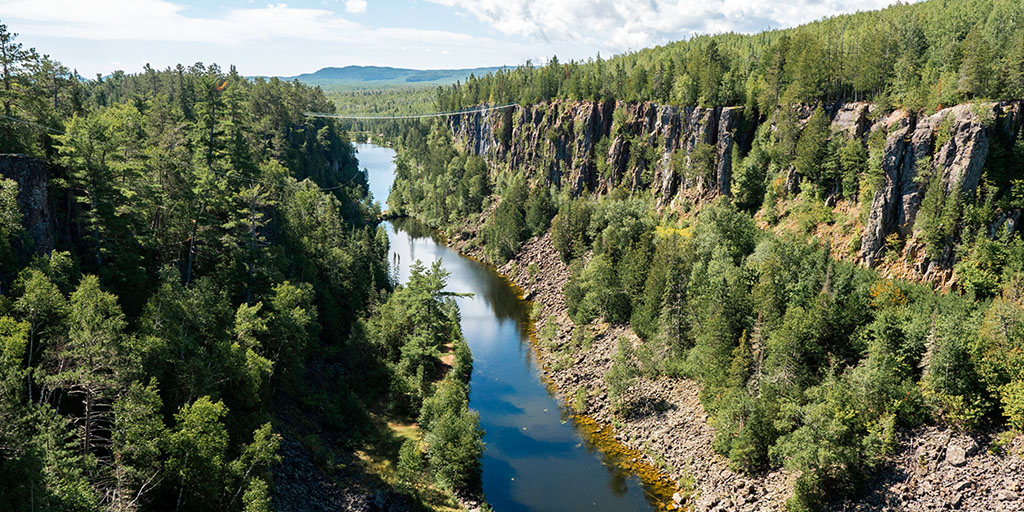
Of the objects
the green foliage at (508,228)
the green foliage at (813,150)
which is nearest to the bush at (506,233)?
the green foliage at (508,228)

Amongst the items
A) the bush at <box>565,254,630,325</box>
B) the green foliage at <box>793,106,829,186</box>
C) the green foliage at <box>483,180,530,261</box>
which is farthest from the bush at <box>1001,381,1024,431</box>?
the green foliage at <box>483,180,530,261</box>

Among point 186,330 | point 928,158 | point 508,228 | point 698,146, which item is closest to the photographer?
point 186,330

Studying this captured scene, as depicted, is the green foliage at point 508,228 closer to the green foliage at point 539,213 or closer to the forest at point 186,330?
the green foliage at point 539,213

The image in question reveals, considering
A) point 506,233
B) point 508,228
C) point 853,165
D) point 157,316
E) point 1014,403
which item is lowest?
point 506,233

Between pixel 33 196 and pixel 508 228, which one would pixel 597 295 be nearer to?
pixel 508 228

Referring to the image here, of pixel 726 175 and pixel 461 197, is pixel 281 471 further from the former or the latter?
pixel 461 197

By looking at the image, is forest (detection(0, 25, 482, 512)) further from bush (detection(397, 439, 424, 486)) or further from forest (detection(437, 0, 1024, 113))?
forest (detection(437, 0, 1024, 113))

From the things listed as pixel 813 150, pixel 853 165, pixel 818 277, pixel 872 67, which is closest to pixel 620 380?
pixel 818 277

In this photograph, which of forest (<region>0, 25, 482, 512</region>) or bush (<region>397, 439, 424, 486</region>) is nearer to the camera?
forest (<region>0, 25, 482, 512</region>)
